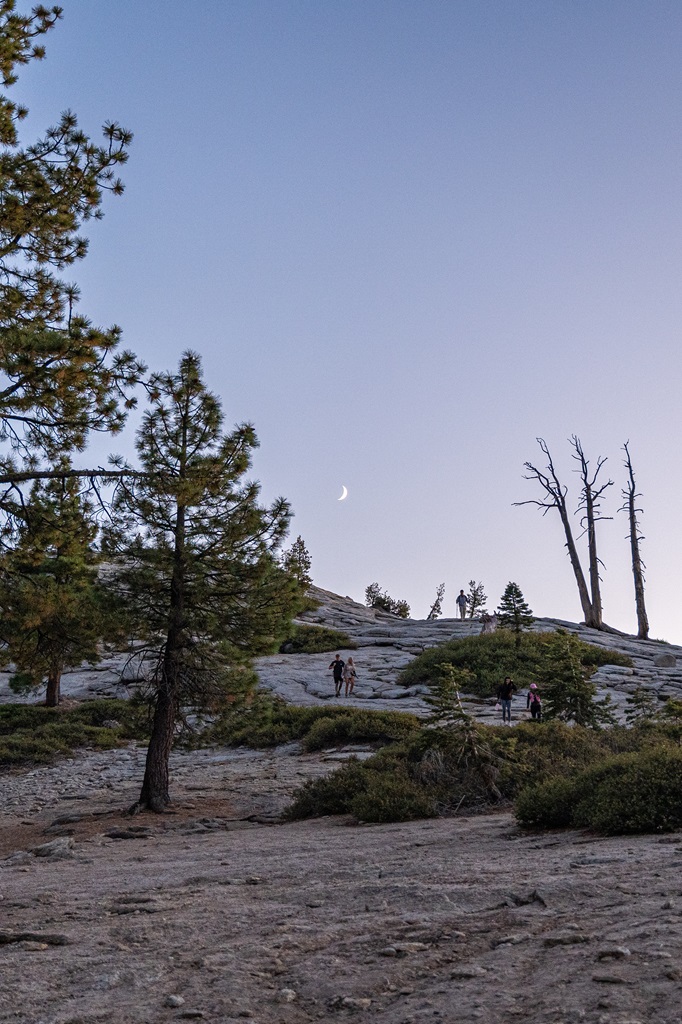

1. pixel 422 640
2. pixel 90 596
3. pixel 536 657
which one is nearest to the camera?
pixel 90 596

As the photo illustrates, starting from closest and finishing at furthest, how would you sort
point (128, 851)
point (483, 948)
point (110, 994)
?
point (110, 994) < point (483, 948) < point (128, 851)

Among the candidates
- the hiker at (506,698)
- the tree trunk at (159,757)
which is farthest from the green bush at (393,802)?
the hiker at (506,698)

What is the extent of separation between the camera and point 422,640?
39.5 metres

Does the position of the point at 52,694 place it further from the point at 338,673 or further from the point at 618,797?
the point at 618,797

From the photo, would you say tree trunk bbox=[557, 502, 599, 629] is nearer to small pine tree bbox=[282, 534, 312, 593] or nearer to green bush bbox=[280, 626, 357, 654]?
green bush bbox=[280, 626, 357, 654]

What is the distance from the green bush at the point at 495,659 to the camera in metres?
29.9

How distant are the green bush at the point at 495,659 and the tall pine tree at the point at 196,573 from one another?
46.1 ft

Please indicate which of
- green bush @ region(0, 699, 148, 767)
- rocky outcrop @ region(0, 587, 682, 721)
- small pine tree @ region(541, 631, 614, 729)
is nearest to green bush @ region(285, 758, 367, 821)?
green bush @ region(0, 699, 148, 767)

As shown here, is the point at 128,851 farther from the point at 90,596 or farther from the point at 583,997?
the point at 583,997

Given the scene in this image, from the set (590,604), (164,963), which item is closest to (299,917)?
(164,963)

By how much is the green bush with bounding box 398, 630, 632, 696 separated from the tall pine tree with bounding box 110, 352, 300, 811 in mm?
14059

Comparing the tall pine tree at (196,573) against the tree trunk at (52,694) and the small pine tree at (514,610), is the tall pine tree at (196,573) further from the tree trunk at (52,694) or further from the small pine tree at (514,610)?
the small pine tree at (514,610)

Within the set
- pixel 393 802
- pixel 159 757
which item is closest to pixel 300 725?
pixel 159 757

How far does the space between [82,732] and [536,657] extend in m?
17.9
